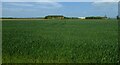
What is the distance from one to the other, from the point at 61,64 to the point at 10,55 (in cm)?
416

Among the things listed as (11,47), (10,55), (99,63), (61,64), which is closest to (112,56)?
(99,63)

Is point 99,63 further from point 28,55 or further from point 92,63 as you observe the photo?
point 28,55

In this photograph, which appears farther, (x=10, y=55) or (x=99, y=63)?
(x=10, y=55)

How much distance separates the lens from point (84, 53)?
712 inches

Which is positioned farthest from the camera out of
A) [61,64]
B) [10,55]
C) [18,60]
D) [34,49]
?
[34,49]

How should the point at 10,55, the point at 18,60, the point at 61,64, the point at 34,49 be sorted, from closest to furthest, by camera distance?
the point at 61,64
the point at 18,60
the point at 10,55
the point at 34,49

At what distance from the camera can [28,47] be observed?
20375 mm

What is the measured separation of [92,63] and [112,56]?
2234 millimetres

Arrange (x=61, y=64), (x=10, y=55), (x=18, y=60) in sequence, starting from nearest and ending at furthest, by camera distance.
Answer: (x=61, y=64) → (x=18, y=60) → (x=10, y=55)

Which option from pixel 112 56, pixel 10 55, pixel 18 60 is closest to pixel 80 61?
pixel 112 56

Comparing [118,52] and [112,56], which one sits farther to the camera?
[118,52]

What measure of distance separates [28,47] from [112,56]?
259 inches

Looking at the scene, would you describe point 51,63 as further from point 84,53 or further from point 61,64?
point 84,53

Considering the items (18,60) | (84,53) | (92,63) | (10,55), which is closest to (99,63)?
(92,63)
